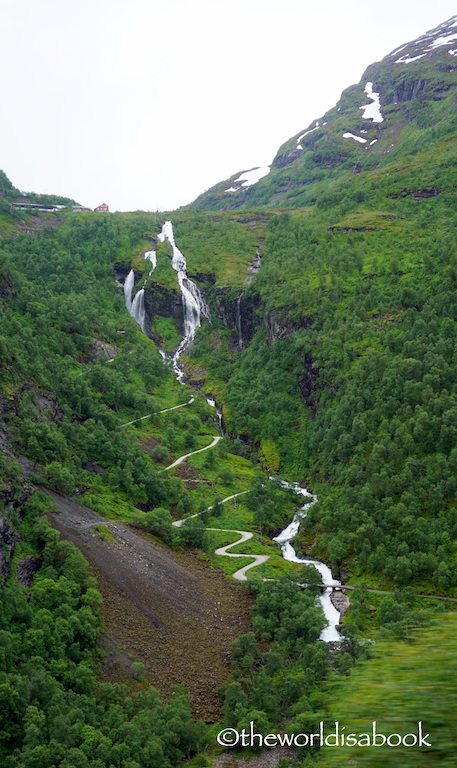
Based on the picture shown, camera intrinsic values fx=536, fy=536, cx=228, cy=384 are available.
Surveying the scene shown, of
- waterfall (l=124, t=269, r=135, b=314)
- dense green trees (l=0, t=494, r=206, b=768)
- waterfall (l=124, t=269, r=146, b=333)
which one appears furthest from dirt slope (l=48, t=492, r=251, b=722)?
waterfall (l=124, t=269, r=135, b=314)

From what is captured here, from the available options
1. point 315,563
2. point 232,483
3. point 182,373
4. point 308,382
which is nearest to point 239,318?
point 182,373

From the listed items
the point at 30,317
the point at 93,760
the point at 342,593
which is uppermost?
the point at 30,317

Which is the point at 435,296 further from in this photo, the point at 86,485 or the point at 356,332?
the point at 86,485

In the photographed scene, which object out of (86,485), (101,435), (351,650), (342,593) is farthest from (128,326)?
(351,650)

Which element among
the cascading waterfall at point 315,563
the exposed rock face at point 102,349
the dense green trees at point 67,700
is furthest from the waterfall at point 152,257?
the dense green trees at point 67,700

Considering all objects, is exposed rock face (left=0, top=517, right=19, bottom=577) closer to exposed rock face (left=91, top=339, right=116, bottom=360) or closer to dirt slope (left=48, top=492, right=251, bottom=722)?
dirt slope (left=48, top=492, right=251, bottom=722)

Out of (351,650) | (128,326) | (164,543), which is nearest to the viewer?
(351,650)
